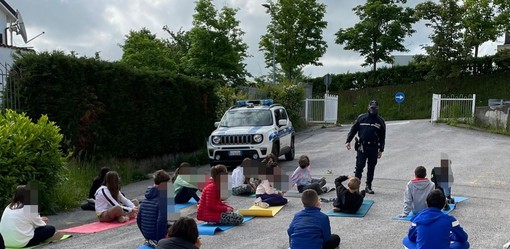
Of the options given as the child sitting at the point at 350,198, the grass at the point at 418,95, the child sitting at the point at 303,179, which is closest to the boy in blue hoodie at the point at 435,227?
the child sitting at the point at 350,198

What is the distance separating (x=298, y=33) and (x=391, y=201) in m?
30.0

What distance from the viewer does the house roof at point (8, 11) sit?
32.0 metres

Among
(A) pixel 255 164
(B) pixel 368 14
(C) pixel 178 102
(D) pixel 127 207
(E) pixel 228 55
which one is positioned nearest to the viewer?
(D) pixel 127 207

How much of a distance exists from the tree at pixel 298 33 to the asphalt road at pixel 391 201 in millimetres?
17735

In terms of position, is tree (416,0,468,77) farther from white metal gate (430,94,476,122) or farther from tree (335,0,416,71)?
white metal gate (430,94,476,122)

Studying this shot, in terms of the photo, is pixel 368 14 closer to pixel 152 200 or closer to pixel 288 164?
pixel 288 164

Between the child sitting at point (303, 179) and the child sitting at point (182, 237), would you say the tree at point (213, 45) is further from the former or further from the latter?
the child sitting at point (182, 237)

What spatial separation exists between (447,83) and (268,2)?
611 inches

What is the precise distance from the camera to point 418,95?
42.3 metres

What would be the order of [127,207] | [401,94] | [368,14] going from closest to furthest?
[127,207] < [401,94] < [368,14]

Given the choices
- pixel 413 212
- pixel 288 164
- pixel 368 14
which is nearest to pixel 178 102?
pixel 288 164

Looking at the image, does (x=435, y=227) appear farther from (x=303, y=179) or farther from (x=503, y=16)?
(x=503, y=16)

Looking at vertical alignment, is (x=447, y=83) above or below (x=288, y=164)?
above

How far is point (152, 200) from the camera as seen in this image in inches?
300
